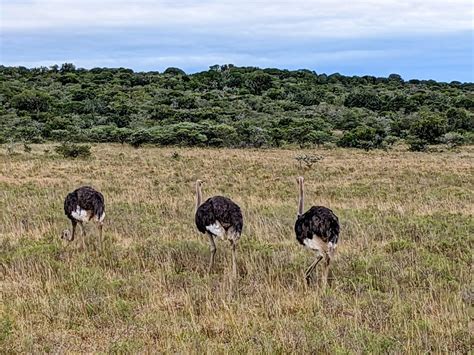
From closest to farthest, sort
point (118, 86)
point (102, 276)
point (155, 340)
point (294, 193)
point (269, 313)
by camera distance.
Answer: point (155, 340) → point (269, 313) → point (102, 276) → point (294, 193) → point (118, 86)

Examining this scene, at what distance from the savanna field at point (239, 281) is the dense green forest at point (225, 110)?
2312 cm

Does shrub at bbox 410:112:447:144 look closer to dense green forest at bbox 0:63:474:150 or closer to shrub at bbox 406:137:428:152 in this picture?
dense green forest at bbox 0:63:474:150

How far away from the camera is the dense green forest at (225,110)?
40281mm

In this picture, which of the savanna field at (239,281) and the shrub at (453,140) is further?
the shrub at (453,140)

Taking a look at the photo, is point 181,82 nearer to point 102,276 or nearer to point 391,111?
point 391,111

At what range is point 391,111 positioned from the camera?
194 feet

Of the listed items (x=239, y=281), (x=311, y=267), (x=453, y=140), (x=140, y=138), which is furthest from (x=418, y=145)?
(x=239, y=281)

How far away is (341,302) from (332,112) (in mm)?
50192

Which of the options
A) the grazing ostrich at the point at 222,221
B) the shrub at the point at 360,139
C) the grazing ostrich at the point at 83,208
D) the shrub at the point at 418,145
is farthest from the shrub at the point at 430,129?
the grazing ostrich at the point at 222,221

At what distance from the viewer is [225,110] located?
54969mm

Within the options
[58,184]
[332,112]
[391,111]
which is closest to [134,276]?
[58,184]

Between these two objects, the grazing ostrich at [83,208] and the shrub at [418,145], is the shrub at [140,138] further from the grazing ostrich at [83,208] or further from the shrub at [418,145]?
the grazing ostrich at [83,208]

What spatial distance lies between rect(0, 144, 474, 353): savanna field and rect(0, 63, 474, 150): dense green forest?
23.1 metres

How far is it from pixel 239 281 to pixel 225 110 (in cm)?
4734
